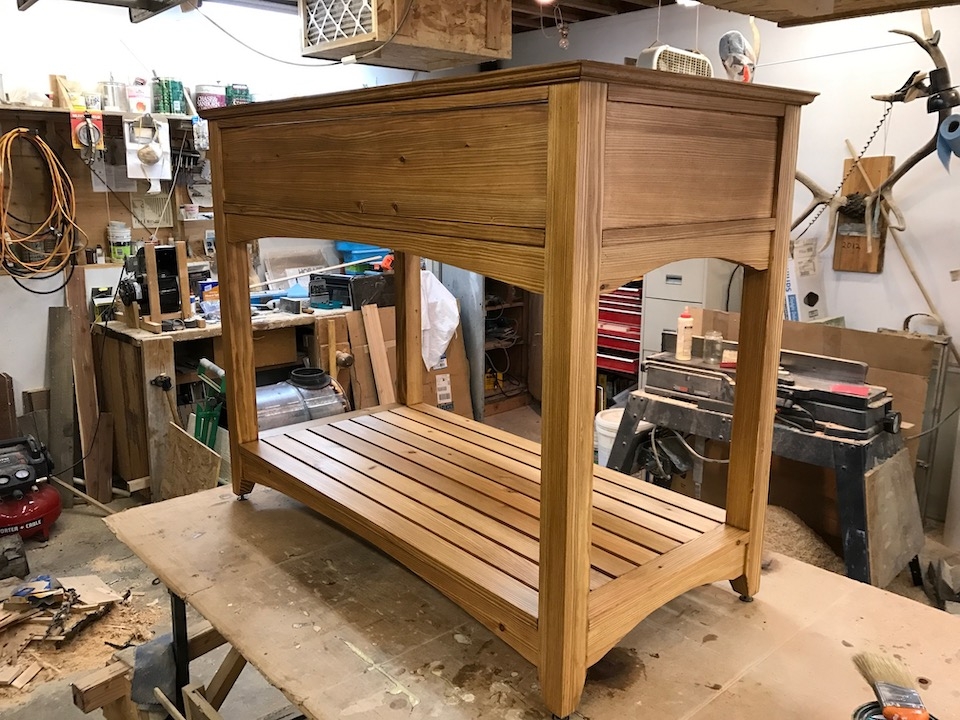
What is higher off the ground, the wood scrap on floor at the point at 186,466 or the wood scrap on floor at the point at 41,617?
the wood scrap on floor at the point at 186,466

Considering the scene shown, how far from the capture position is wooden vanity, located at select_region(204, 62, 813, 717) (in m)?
1.01

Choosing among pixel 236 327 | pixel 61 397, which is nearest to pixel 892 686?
pixel 236 327

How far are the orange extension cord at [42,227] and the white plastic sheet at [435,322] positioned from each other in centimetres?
199

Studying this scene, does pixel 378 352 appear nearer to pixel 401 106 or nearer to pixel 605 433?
pixel 605 433

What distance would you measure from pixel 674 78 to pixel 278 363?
11.2 ft

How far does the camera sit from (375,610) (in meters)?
1.47

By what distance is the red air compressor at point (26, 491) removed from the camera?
3379 mm

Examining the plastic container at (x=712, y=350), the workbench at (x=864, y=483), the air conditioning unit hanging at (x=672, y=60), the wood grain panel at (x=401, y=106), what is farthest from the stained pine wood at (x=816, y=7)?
the plastic container at (x=712, y=350)

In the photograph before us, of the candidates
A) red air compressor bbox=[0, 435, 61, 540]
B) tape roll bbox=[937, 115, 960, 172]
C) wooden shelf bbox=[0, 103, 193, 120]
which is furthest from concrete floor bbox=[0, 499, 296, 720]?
tape roll bbox=[937, 115, 960, 172]

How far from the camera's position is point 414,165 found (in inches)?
48.4

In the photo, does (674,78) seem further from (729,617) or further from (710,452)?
(710,452)

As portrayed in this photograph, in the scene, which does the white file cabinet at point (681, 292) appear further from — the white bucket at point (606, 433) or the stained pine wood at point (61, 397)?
the stained pine wood at point (61, 397)

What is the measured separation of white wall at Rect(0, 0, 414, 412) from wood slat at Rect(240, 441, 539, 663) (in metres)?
2.72

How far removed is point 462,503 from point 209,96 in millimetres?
3350
